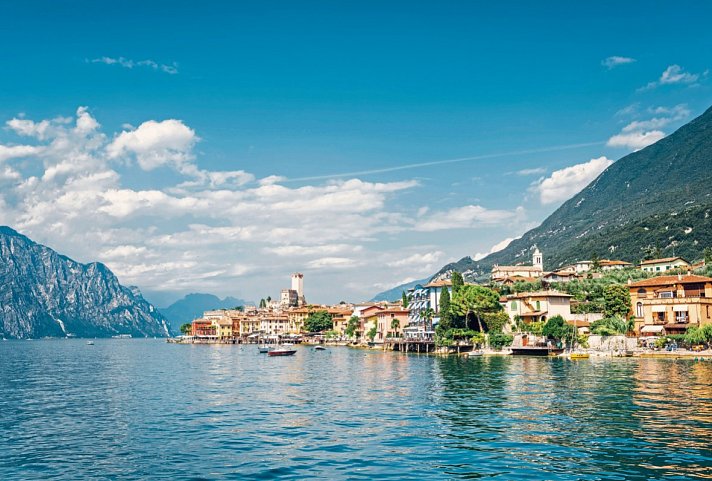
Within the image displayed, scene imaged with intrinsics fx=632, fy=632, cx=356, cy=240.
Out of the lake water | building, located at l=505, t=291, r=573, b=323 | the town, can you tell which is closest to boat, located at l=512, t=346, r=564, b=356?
the town

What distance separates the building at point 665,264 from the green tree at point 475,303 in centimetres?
4155

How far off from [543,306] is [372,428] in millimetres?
73488

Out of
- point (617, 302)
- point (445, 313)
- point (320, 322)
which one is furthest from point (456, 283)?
point (320, 322)

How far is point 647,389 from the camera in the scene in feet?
153

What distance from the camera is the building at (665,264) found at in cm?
12362

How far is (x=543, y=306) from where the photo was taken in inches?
3994

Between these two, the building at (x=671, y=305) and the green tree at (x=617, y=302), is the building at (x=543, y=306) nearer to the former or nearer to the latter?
the green tree at (x=617, y=302)

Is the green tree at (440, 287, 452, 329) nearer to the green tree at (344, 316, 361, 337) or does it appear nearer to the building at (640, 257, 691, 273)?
the building at (640, 257, 691, 273)

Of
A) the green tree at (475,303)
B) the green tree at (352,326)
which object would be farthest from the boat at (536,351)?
the green tree at (352,326)

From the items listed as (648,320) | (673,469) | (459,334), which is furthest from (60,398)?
(648,320)

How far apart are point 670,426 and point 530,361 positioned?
48749 mm

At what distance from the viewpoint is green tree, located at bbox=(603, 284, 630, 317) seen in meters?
95.7

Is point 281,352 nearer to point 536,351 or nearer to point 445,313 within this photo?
point 445,313

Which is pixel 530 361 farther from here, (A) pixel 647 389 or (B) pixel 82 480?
(B) pixel 82 480
